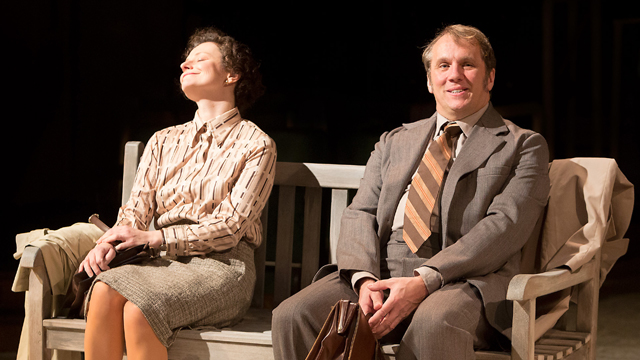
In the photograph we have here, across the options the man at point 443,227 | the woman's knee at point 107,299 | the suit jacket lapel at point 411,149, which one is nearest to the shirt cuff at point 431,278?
the man at point 443,227

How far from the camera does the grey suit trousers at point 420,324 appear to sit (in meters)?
1.89


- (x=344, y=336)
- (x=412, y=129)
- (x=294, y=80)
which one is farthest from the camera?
(x=294, y=80)

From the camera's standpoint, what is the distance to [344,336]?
1.83m

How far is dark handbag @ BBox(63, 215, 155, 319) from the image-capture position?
2.32 metres

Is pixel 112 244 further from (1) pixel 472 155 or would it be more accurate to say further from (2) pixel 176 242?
(1) pixel 472 155

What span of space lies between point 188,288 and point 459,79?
3.76 ft

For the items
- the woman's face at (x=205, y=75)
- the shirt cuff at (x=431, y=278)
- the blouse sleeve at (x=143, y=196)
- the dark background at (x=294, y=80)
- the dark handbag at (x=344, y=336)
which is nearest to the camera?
the dark handbag at (x=344, y=336)

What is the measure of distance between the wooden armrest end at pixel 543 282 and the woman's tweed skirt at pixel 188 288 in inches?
38.4

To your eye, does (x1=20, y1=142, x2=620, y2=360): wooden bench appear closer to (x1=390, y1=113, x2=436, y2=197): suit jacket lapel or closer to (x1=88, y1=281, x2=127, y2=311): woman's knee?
(x1=88, y1=281, x2=127, y2=311): woman's knee

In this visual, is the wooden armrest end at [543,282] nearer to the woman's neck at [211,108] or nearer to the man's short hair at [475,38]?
the man's short hair at [475,38]

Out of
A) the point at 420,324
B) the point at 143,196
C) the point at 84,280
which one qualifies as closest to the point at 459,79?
the point at 420,324

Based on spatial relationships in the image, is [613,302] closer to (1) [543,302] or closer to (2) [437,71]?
(1) [543,302]

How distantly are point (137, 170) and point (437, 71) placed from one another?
4.17 ft

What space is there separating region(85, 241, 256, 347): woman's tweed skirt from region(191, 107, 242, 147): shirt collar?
1.43 feet
